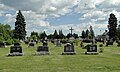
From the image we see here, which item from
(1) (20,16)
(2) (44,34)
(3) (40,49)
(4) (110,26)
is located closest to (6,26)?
(1) (20,16)

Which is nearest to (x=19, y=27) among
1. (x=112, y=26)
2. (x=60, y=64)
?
(x=112, y=26)

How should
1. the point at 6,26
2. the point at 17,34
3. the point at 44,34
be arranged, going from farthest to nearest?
the point at 44,34, the point at 6,26, the point at 17,34

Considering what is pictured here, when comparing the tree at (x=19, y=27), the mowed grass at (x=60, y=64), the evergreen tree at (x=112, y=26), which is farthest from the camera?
the tree at (x=19, y=27)

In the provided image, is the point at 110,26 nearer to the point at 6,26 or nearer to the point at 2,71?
the point at 6,26

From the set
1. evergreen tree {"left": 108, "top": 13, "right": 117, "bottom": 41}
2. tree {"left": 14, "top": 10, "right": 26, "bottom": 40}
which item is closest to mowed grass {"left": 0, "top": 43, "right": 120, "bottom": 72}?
evergreen tree {"left": 108, "top": 13, "right": 117, "bottom": 41}

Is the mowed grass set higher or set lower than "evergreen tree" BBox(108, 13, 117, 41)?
lower

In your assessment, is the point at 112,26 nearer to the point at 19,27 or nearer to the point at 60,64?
the point at 19,27

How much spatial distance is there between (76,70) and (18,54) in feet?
49.4

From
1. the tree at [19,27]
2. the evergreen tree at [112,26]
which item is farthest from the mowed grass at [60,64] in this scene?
the tree at [19,27]

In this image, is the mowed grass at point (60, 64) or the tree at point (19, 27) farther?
the tree at point (19, 27)

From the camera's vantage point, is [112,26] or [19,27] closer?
[112,26]

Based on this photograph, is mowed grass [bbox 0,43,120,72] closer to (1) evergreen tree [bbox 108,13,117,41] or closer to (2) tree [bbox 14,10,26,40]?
(1) evergreen tree [bbox 108,13,117,41]

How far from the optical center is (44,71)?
15.9m

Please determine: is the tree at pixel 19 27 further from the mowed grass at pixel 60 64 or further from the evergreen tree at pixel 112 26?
the mowed grass at pixel 60 64
